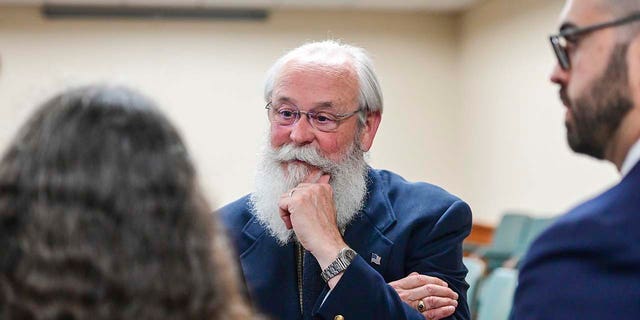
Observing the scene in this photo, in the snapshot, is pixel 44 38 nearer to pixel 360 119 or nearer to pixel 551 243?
pixel 360 119

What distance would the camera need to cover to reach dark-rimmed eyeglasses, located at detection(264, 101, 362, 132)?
2.48 metres

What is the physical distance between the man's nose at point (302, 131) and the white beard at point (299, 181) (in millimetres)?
25

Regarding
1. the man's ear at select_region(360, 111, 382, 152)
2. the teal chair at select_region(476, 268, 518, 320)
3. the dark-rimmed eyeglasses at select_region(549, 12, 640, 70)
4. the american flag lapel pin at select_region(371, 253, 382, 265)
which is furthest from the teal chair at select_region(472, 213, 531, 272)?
the dark-rimmed eyeglasses at select_region(549, 12, 640, 70)

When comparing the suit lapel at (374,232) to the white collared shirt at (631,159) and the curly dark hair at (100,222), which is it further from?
the curly dark hair at (100,222)

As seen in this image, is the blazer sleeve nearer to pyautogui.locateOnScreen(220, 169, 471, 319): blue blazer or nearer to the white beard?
pyautogui.locateOnScreen(220, 169, 471, 319): blue blazer

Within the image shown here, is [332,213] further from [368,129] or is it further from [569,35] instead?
[569,35]

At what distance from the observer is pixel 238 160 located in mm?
12234

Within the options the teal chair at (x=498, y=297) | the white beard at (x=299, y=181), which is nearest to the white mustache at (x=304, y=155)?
the white beard at (x=299, y=181)

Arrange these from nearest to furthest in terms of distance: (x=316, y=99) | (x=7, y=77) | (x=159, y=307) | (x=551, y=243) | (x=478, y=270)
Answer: (x=159, y=307)
(x=551, y=243)
(x=316, y=99)
(x=478, y=270)
(x=7, y=77)

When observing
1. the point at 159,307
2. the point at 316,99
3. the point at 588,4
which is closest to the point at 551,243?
the point at 588,4

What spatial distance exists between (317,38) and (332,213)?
33.6 ft

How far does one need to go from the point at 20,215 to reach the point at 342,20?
11.8 m

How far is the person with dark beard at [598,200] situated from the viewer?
1.39 m

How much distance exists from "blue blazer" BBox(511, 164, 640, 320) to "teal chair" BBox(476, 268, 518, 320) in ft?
10.0
